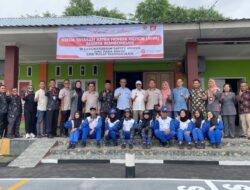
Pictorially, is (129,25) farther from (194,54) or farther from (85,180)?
(85,180)

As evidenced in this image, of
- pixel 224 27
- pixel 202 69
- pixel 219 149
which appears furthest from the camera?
pixel 202 69

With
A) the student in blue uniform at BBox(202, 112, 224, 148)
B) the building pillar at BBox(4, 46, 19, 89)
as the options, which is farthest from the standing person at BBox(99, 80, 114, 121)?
the building pillar at BBox(4, 46, 19, 89)

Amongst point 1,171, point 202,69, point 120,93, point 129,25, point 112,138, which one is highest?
point 129,25

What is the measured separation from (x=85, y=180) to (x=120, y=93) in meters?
4.03

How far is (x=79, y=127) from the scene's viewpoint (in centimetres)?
928

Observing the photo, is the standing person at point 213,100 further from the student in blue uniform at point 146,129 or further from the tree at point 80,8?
the tree at point 80,8

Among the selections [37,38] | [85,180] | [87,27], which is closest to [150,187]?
[85,180]

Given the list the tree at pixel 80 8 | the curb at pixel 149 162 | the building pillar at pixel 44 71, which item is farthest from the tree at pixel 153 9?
the curb at pixel 149 162

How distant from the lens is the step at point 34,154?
808 cm

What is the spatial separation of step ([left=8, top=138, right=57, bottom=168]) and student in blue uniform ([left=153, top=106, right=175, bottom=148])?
10.5ft

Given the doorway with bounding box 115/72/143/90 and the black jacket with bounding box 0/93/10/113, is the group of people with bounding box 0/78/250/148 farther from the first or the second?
the doorway with bounding box 115/72/143/90

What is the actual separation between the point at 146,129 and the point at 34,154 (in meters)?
3.30

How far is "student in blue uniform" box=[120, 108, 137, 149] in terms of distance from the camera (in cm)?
903

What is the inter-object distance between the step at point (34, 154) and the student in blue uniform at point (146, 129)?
2744 millimetres
